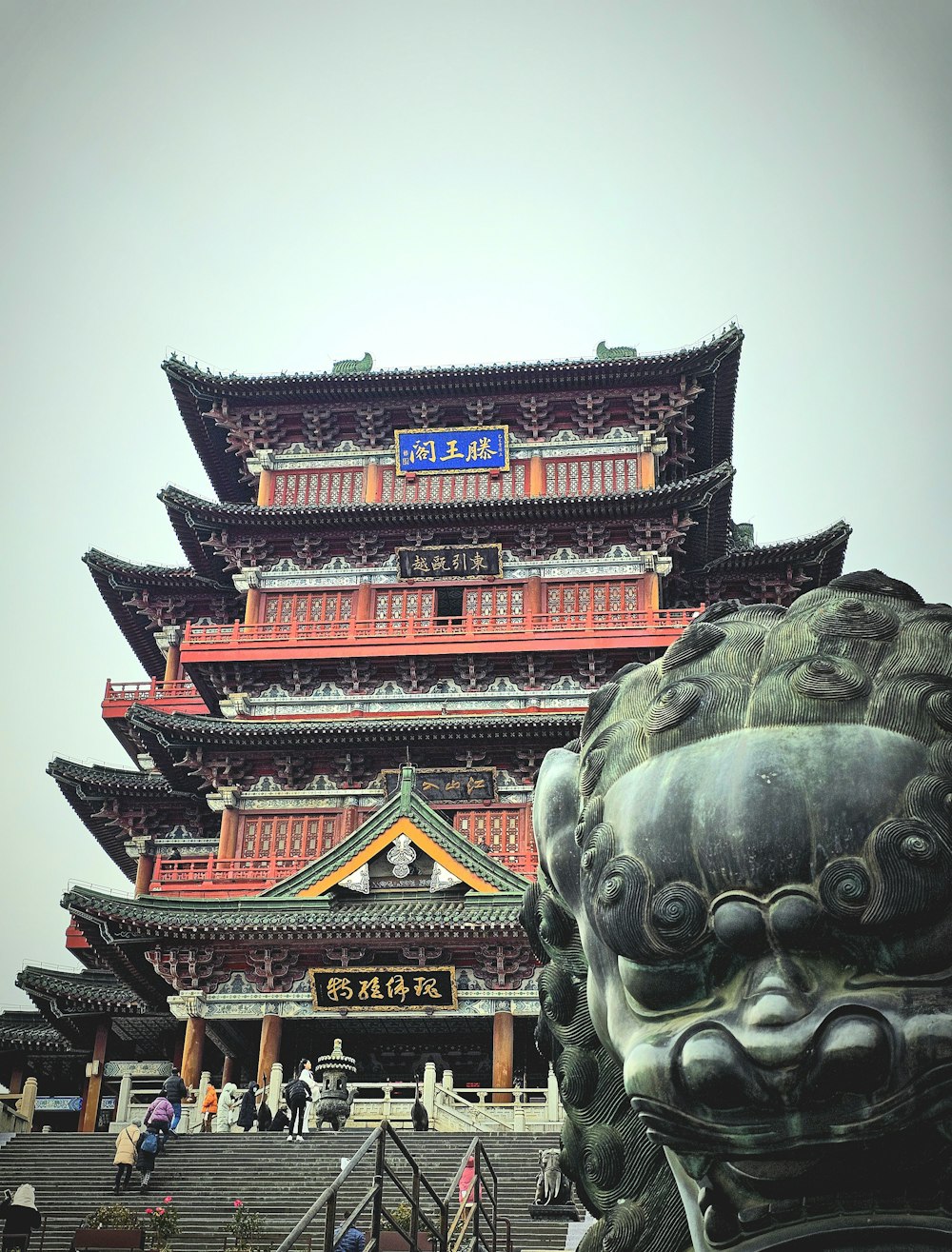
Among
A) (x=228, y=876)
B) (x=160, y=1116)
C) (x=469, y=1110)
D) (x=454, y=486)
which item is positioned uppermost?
(x=454, y=486)

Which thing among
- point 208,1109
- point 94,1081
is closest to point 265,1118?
point 208,1109

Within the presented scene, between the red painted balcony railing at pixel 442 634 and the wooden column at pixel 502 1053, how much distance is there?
10.1 m

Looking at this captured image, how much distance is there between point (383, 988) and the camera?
24.5 metres

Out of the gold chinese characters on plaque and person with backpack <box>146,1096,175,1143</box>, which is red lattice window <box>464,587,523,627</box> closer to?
the gold chinese characters on plaque

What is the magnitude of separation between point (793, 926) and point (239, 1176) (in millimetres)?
17385

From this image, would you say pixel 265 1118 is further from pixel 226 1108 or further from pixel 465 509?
pixel 465 509

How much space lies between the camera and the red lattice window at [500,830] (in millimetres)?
29758

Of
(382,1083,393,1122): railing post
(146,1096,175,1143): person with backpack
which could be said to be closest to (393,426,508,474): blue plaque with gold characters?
(382,1083,393,1122): railing post

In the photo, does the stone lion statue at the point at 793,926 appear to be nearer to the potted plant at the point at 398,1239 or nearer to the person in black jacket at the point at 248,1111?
the potted plant at the point at 398,1239

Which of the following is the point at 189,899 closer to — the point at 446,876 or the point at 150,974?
the point at 150,974

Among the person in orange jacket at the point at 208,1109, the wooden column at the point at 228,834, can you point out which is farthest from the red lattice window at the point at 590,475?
the person in orange jacket at the point at 208,1109

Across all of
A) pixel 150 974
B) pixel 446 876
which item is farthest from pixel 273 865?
pixel 446 876

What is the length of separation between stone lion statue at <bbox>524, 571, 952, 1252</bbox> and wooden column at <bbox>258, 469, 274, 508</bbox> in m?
33.1

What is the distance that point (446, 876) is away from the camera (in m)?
25.0
